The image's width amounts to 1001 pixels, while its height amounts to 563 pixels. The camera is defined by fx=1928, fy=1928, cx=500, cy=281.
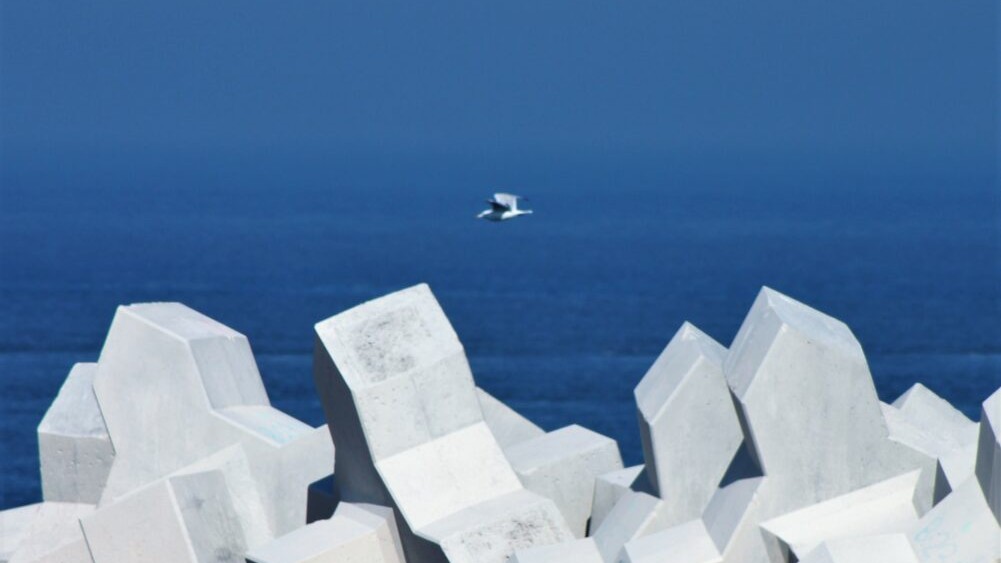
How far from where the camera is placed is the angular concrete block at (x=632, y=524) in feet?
30.2

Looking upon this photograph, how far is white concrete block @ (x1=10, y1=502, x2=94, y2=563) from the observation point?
31.8 ft

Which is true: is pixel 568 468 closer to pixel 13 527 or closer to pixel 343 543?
pixel 343 543

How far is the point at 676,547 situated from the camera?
844cm

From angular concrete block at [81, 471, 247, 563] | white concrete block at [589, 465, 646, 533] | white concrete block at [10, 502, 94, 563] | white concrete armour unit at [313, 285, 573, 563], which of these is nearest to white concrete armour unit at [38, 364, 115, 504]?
white concrete block at [10, 502, 94, 563]

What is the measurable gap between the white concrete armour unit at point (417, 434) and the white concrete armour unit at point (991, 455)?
2244 millimetres

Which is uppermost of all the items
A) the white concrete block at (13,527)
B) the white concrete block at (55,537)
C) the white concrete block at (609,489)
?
the white concrete block at (609,489)

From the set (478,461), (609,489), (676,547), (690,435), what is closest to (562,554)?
(676,547)

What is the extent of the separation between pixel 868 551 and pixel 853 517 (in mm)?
1242

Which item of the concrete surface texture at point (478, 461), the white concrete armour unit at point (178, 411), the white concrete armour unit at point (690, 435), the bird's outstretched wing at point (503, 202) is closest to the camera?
the concrete surface texture at point (478, 461)

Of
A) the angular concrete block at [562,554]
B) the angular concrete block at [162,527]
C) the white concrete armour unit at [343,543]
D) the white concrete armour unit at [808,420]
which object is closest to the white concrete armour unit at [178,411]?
the angular concrete block at [162,527]

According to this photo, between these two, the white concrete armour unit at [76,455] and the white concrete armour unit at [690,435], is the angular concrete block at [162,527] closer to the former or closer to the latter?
the white concrete armour unit at [76,455]

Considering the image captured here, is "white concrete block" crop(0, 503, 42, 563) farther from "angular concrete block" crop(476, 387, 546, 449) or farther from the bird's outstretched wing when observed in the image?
the bird's outstretched wing

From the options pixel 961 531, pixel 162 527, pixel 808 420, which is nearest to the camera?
pixel 961 531

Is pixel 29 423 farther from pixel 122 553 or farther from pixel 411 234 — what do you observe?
pixel 411 234
